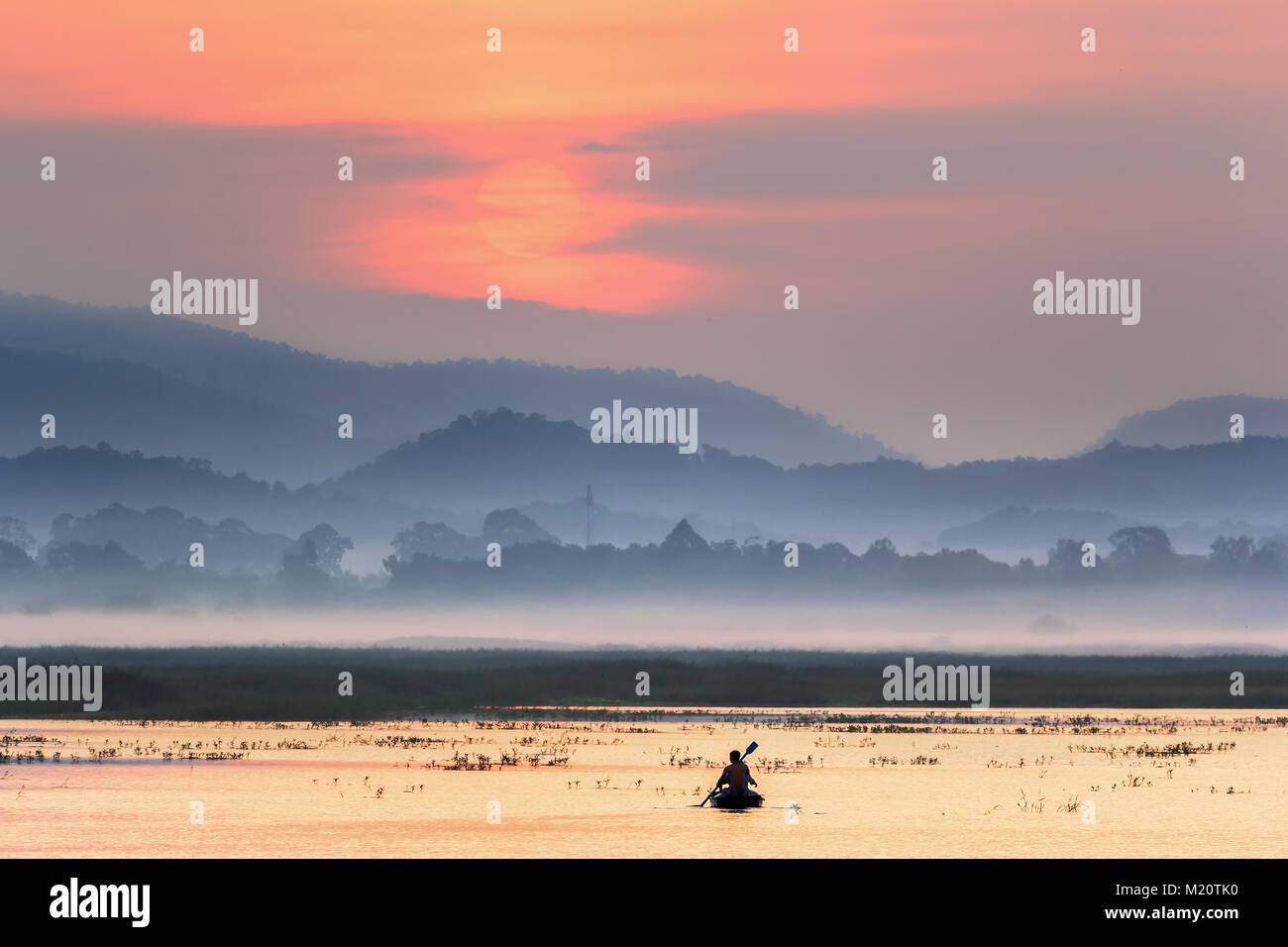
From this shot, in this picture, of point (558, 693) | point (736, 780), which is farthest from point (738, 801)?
point (558, 693)

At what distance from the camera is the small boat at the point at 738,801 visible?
45.6 m

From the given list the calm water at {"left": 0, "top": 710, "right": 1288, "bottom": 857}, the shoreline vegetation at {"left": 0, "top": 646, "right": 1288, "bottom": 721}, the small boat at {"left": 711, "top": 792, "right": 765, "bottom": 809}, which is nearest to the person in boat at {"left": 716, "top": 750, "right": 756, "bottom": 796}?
the small boat at {"left": 711, "top": 792, "right": 765, "bottom": 809}

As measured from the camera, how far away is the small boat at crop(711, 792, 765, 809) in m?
45.6

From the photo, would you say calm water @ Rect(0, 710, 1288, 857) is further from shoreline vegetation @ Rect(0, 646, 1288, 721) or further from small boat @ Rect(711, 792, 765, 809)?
shoreline vegetation @ Rect(0, 646, 1288, 721)

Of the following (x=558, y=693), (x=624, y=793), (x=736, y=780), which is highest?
(x=558, y=693)

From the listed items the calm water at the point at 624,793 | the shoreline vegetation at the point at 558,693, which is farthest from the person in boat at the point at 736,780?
the shoreline vegetation at the point at 558,693

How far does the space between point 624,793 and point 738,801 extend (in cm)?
441

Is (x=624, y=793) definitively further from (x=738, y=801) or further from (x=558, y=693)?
(x=558, y=693)

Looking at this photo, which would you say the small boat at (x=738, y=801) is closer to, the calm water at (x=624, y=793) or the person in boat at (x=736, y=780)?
the person in boat at (x=736, y=780)

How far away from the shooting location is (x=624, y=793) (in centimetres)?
4897

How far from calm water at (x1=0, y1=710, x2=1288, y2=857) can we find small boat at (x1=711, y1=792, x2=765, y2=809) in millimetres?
323
